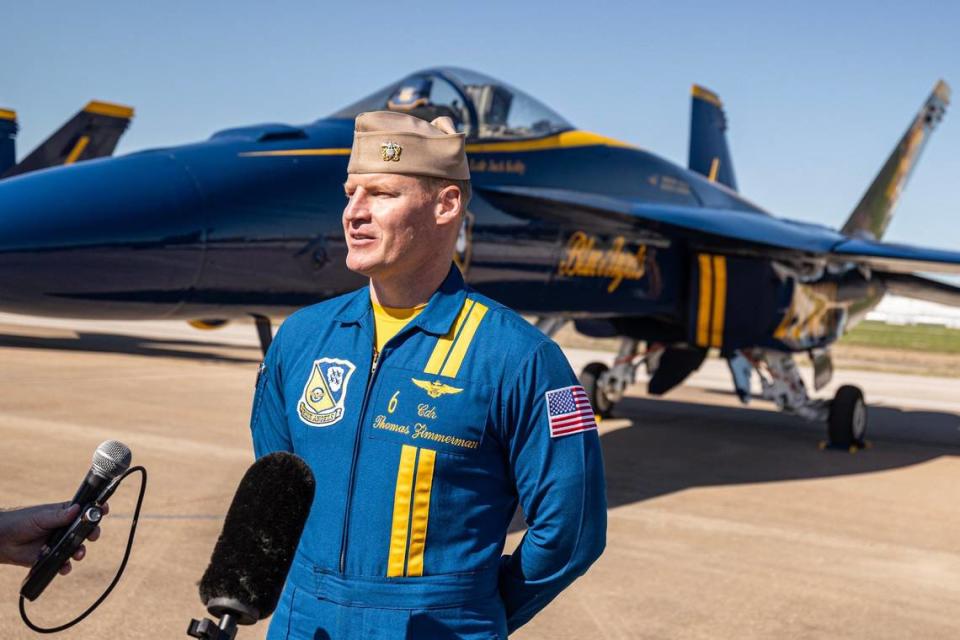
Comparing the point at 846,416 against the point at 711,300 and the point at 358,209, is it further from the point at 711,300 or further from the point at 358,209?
the point at 358,209

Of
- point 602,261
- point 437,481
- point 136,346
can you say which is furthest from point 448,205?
point 136,346

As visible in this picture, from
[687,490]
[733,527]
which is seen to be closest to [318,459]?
[733,527]

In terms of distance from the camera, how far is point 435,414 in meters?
2.01

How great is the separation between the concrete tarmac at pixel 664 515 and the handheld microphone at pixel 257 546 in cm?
280

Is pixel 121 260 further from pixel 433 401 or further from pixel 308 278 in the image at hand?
pixel 433 401

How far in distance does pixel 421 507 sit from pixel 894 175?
47.5ft

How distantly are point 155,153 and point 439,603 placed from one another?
5.00m

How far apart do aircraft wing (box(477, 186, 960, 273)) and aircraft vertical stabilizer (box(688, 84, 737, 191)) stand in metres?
4.48

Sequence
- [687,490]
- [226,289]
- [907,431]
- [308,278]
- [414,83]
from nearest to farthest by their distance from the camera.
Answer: [226,289], [308,278], [414,83], [687,490], [907,431]

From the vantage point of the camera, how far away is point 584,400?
209 centimetres

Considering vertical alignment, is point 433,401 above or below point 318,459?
above

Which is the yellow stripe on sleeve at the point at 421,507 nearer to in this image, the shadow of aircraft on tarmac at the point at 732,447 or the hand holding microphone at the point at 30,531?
the hand holding microphone at the point at 30,531

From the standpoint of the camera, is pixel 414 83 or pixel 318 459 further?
pixel 414 83

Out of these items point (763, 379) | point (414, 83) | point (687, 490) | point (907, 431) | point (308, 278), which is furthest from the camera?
point (907, 431)
